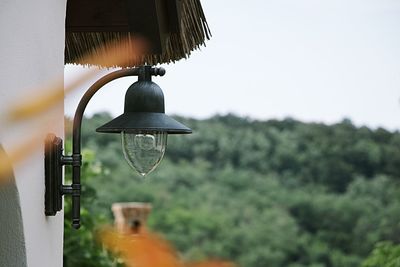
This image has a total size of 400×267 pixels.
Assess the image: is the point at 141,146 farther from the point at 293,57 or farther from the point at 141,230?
the point at 293,57

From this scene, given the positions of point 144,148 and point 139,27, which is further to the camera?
point 139,27

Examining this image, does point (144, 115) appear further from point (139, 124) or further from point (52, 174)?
point (52, 174)

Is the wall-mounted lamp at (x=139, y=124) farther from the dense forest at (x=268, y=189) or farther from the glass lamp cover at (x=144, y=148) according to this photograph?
the dense forest at (x=268, y=189)

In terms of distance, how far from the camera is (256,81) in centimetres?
1686

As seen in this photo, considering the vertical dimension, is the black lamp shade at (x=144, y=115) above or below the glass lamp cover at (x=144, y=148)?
above

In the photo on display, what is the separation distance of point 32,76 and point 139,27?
721 millimetres

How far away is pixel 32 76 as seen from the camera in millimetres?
1991

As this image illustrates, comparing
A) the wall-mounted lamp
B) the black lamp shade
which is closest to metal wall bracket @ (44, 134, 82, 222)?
the wall-mounted lamp

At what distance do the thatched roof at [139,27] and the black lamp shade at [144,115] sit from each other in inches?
7.1

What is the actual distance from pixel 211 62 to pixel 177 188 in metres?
2.20

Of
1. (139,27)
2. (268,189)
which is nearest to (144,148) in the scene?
(139,27)

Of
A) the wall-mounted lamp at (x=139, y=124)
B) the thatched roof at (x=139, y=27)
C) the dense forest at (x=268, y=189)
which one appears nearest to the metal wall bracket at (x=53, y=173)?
the wall-mounted lamp at (x=139, y=124)

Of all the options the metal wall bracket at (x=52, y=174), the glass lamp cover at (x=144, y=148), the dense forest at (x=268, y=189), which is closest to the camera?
the metal wall bracket at (x=52, y=174)

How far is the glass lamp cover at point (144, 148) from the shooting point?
2.56m
